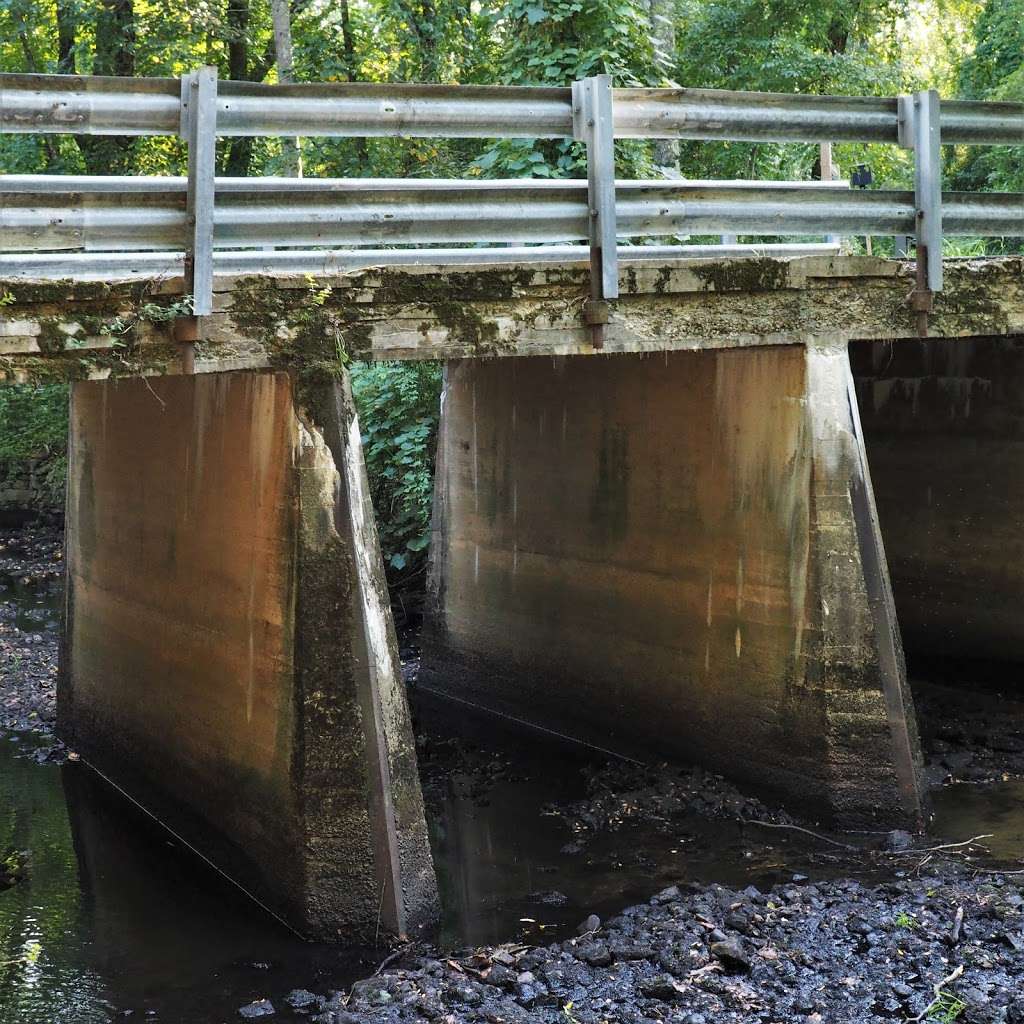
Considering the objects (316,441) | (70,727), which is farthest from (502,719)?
(316,441)

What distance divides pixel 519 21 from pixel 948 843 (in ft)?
34.0

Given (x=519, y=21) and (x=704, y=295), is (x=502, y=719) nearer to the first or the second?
(x=704, y=295)

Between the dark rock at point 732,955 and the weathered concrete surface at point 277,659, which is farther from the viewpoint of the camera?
the weathered concrete surface at point 277,659

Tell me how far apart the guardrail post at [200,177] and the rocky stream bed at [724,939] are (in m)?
4.11

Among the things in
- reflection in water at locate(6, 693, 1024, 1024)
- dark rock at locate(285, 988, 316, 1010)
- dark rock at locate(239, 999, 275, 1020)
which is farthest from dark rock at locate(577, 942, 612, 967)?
dark rock at locate(239, 999, 275, 1020)

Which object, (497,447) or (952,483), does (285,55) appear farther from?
(952,483)

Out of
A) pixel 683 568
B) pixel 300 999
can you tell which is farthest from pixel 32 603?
pixel 300 999

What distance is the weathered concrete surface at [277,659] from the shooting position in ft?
25.9

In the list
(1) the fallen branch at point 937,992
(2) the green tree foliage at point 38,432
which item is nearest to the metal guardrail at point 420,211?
(1) the fallen branch at point 937,992

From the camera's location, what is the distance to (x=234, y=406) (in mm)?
8766

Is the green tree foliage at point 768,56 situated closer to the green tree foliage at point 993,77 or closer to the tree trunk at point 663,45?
the green tree foliage at point 993,77

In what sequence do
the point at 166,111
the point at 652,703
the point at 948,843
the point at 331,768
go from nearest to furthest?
the point at 166,111 < the point at 331,768 < the point at 948,843 < the point at 652,703

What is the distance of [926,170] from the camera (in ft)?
30.2

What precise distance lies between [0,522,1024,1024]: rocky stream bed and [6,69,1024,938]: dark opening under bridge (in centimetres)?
55
